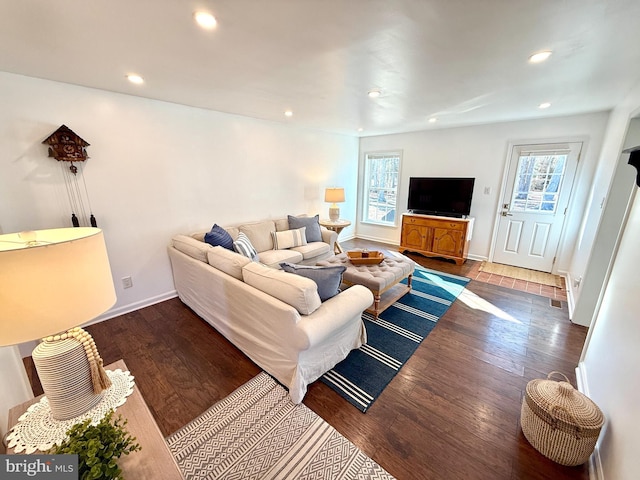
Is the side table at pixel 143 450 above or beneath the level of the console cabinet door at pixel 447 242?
above

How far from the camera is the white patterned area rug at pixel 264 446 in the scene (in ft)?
4.55

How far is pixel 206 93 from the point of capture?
2.59 meters

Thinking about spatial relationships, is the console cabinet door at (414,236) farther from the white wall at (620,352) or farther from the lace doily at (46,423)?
the lace doily at (46,423)

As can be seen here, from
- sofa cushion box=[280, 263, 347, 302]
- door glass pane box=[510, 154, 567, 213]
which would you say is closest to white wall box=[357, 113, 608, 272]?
door glass pane box=[510, 154, 567, 213]

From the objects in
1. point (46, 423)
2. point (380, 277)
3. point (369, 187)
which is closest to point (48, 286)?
point (46, 423)

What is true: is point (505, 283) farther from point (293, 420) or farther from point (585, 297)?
point (293, 420)

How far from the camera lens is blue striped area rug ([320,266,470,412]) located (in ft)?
6.33

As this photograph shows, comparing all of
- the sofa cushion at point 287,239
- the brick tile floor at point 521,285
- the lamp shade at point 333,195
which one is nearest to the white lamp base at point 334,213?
the lamp shade at point 333,195

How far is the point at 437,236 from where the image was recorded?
458cm

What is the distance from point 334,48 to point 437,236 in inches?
147

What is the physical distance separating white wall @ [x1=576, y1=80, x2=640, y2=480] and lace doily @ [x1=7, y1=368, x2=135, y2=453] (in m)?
2.16

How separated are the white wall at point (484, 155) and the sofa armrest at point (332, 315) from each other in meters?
3.60

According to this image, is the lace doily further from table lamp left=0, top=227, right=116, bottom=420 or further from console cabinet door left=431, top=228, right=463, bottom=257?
console cabinet door left=431, top=228, right=463, bottom=257

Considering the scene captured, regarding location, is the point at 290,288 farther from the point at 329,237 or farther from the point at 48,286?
the point at 329,237
